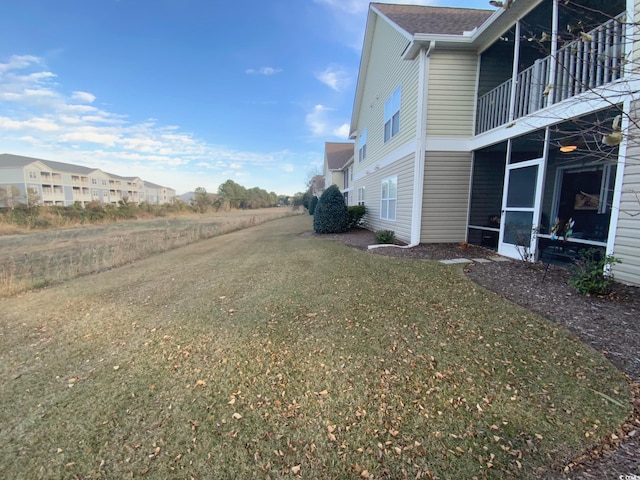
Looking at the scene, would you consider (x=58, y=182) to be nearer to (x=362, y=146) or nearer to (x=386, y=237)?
(x=362, y=146)

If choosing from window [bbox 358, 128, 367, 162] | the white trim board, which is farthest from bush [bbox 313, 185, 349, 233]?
window [bbox 358, 128, 367, 162]

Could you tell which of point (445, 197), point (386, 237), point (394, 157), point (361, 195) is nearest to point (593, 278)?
point (445, 197)

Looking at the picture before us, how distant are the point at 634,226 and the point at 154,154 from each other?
31864 mm

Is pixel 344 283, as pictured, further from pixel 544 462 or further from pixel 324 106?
pixel 324 106

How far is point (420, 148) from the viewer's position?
7402mm

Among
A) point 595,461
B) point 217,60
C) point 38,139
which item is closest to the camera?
point 595,461

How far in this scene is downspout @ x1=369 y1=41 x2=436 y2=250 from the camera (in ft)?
23.5

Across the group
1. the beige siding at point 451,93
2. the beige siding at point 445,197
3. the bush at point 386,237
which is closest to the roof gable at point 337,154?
the bush at point 386,237

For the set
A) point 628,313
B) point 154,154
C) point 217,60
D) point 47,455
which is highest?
point 217,60

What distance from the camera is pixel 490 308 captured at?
3727 mm

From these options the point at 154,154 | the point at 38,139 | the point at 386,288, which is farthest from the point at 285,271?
the point at 38,139

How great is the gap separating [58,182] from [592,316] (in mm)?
71746

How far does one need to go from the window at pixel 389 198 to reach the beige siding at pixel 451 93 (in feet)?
7.42

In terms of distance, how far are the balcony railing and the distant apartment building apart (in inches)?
1487
